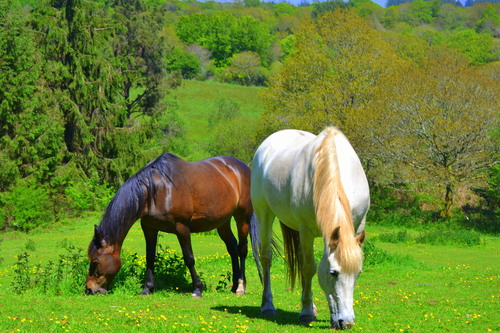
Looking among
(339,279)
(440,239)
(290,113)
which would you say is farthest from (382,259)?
(290,113)

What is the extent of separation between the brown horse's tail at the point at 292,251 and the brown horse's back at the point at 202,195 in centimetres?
203

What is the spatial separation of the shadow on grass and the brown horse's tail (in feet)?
1.43

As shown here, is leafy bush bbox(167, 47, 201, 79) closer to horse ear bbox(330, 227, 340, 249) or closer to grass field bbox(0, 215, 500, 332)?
grass field bbox(0, 215, 500, 332)

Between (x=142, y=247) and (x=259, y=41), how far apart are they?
116074mm

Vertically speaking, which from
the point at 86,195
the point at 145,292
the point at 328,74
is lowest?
the point at 86,195

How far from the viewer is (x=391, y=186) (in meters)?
34.3

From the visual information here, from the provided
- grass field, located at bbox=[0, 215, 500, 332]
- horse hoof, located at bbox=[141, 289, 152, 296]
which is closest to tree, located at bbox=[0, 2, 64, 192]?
grass field, located at bbox=[0, 215, 500, 332]

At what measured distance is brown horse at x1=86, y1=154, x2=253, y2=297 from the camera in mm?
9492

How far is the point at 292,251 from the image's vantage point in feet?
27.9

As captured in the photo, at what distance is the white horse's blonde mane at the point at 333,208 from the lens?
6207 millimetres

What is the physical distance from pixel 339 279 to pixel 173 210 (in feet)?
13.6

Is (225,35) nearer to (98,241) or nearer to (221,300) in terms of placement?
(98,241)

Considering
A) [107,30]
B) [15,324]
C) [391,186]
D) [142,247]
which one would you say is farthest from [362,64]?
[15,324]

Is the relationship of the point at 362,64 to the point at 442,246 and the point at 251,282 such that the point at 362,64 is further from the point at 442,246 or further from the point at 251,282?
the point at 251,282
